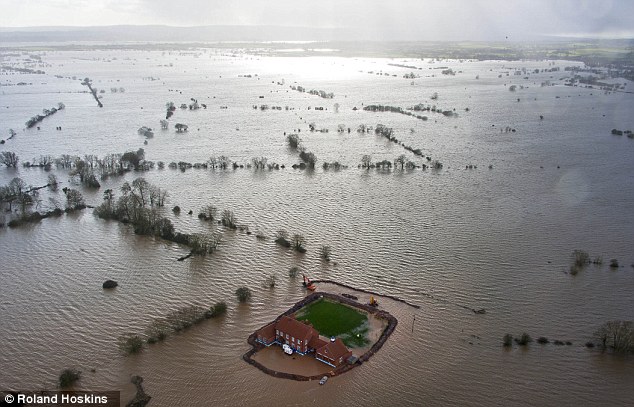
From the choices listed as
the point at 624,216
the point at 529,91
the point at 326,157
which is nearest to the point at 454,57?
the point at 529,91

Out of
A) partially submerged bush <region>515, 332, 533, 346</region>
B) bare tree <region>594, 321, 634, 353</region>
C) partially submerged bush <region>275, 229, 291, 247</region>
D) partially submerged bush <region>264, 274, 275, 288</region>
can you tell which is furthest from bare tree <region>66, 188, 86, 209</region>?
bare tree <region>594, 321, 634, 353</region>

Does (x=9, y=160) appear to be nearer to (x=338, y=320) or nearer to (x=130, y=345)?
(x=130, y=345)

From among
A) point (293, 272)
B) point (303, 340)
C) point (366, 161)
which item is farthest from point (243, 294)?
point (366, 161)

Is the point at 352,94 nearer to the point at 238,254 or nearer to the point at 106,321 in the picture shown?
the point at 238,254

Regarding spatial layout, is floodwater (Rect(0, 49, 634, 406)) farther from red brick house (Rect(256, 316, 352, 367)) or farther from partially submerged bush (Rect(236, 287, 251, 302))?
red brick house (Rect(256, 316, 352, 367))

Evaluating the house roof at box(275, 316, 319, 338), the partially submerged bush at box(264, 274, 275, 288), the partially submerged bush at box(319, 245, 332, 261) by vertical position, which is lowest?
the partially submerged bush at box(264, 274, 275, 288)

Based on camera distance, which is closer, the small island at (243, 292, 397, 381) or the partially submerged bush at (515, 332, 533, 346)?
the small island at (243, 292, 397, 381)
